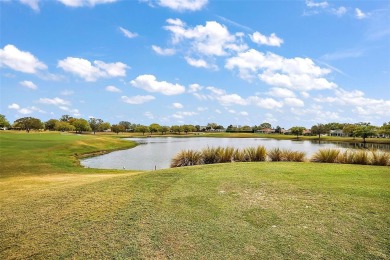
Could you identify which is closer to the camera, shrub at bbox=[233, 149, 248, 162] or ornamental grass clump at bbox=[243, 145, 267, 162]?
ornamental grass clump at bbox=[243, 145, 267, 162]

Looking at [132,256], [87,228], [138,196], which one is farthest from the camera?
[138,196]

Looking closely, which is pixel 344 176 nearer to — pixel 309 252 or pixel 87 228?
pixel 309 252

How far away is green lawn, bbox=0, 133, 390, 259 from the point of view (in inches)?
209

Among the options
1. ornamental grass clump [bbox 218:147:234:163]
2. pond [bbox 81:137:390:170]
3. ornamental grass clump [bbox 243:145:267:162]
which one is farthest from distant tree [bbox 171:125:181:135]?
ornamental grass clump [bbox 243:145:267:162]

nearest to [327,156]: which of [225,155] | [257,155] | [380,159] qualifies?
[380,159]

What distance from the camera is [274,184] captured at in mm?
9273

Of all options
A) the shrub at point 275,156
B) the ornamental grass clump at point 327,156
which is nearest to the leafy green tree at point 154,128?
the shrub at point 275,156

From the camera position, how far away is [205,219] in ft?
21.4

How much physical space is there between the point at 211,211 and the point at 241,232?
124 centimetres

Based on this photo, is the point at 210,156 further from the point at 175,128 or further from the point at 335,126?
Answer: the point at 335,126

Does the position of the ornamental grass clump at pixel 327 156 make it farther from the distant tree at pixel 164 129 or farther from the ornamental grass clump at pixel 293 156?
the distant tree at pixel 164 129

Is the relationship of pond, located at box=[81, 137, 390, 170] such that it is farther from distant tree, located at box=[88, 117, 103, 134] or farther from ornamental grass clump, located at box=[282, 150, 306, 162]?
distant tree, located at box=[88, 117, 103, 134]

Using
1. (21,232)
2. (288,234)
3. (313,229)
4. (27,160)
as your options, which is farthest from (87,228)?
(27,160)

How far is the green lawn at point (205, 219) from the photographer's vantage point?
5312 millimetres
